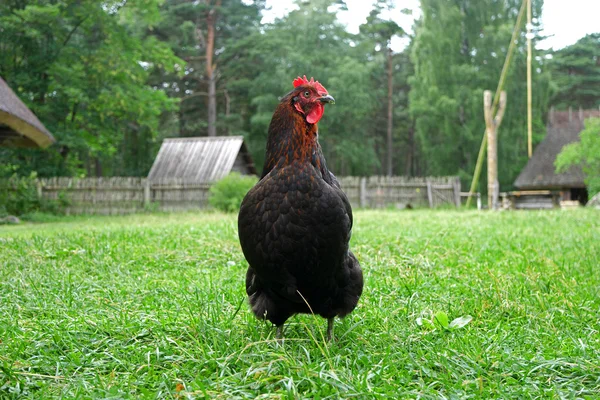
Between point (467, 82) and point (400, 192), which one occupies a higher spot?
point (467, 82)

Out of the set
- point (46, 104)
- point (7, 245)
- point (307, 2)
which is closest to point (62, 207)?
point (46, 104)

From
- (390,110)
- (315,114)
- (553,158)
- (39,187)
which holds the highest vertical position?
(390,110)

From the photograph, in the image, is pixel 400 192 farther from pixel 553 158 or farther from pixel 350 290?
pixel 350 290

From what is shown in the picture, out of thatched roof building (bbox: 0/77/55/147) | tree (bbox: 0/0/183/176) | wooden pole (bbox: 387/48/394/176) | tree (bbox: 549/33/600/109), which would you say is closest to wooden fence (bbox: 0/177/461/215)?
tree (bbox: 0/0/183/176)

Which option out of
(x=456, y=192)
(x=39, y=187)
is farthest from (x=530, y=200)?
(x=39, y=187)

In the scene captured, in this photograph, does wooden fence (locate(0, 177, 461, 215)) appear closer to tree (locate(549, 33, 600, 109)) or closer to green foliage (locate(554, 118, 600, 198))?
green foliage (locate(554, 118, 600, 198))

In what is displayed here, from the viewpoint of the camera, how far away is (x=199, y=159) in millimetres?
21562

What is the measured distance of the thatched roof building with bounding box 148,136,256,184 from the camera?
68.0 feet

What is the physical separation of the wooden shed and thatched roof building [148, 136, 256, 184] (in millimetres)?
15102

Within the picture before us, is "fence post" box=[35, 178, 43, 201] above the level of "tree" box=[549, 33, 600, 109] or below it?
below

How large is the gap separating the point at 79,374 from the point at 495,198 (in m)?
17.2

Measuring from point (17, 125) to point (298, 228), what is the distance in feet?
33.1

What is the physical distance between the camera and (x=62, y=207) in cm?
1638

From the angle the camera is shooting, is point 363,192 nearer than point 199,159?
Yes
